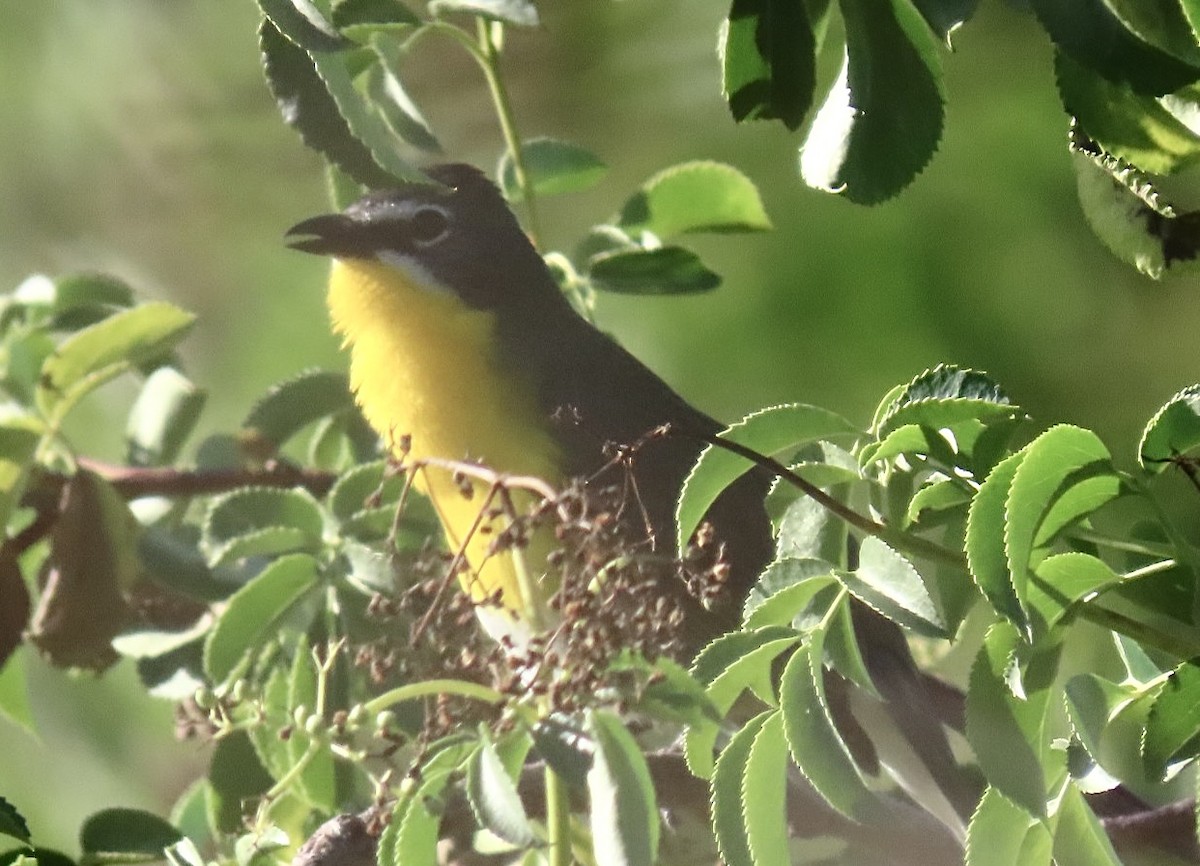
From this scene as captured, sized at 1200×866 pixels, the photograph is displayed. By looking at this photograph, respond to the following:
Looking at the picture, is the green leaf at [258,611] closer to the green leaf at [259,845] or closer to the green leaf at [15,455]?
the green leaf at [259,845]

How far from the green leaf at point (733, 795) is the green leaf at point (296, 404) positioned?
3.19 ft

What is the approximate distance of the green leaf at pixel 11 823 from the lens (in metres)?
1.22

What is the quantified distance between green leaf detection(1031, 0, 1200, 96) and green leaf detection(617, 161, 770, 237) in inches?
33.7

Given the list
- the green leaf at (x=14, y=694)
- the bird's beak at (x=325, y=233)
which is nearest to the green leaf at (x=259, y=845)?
the green leaf at (x=14, y=694)

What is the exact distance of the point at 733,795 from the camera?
1.15 metres

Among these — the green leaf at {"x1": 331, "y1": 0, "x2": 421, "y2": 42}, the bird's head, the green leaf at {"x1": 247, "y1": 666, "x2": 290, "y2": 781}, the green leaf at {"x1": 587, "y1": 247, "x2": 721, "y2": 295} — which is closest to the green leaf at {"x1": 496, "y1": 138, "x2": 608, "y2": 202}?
the green leaf at {"x1": 587, "y1": 247, "x2": 721, "y2": 295}

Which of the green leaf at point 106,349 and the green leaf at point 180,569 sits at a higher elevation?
the green leaf at point 106,349

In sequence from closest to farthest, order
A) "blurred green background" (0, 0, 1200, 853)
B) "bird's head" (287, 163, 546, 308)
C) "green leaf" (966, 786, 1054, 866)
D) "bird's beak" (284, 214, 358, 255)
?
1. "green leaf" (966, 786, 1054, 866)
2. "bird's beak" (284, 214, 358, 255)
3. "bird's head" (287, 163, 546, 308)
4. "blurred green background" (0, 0, 1200, 853)

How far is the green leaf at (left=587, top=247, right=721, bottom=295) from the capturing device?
181 cm

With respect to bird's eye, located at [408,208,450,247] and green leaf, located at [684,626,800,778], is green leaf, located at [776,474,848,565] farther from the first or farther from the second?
bird's eye, located at [408,208,450,247]

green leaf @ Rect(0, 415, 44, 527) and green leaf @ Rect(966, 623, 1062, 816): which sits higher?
green leaf @ Rect(0, 415, 44, 527)

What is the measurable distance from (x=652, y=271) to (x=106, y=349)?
58 centimetres

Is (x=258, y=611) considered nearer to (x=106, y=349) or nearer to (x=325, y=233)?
(x=106, y=349)

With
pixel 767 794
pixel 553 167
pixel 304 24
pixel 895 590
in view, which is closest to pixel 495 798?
pixel 767 794
